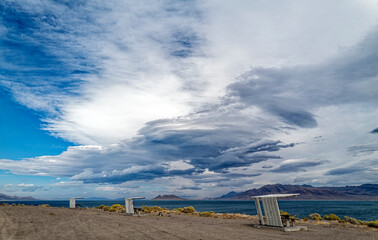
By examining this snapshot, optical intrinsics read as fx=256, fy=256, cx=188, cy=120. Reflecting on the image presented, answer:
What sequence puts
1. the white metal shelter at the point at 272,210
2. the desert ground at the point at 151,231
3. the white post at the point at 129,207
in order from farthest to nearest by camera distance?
the white post at the point at 129,207
the white metal shelter at the point at 272,210
the desert ground at the point at 151,231

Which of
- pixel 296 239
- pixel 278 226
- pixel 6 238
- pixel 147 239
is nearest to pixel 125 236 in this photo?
pixel 147 239

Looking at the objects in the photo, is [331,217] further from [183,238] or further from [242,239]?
[183,238]

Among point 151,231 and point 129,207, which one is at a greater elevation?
point 151,231

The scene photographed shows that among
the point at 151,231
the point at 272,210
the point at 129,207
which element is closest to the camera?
the point at 151,231

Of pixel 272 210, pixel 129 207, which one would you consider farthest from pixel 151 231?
pixel 129 207

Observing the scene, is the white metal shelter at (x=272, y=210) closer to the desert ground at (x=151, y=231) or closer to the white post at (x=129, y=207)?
the desert ground at (x=151, y=231)

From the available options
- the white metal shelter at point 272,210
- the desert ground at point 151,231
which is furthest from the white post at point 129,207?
the white metal shelter at point 272,210

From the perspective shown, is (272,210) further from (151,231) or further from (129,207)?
(129,207)

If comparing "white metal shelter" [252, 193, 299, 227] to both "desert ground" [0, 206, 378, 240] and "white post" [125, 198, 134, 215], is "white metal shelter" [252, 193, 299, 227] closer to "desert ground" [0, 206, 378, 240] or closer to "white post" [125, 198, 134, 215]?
"desert ground" [0, 206, 378, 240]

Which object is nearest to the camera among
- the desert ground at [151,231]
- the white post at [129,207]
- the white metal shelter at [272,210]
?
the desert ground at [151,231]

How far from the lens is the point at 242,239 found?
11008 millimetres

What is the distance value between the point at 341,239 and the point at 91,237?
11.2 meters

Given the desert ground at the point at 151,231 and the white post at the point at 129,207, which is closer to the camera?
the desert ground at the point at 151,231

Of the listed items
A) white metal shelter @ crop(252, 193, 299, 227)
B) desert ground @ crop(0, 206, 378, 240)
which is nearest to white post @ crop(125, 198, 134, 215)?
desert ground @ crop(0, 206, 378, 240)
